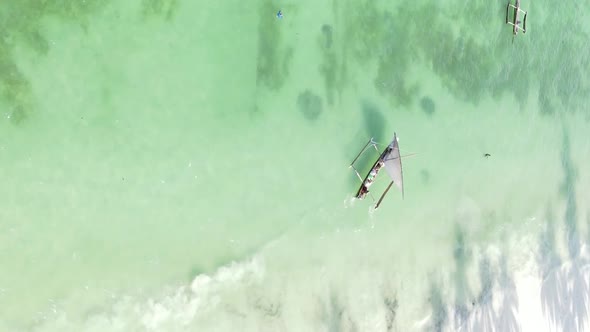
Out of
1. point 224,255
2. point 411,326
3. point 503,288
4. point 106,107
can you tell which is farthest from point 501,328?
point 106,107

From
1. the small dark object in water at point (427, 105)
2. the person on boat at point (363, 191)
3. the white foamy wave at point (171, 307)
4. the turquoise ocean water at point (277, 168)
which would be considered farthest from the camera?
the small dark object in water at point (427, 105)

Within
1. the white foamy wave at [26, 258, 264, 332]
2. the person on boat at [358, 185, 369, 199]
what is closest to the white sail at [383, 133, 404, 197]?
the person on boat at [358, 185, 369, 199]

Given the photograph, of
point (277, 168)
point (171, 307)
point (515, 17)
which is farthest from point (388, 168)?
point (515, 17)

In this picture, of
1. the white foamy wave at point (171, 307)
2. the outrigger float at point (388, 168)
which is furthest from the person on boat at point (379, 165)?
the white foamy wave at point (171, 307)

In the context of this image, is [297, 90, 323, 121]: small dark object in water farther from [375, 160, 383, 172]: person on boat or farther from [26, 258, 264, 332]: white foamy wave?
[26, 258, 264, 332]: white foamy wave

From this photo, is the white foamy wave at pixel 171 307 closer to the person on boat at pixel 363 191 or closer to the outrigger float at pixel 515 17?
the person on boat at pixel 363 191

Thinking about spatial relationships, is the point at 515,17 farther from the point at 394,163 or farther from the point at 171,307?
the point at 171,307

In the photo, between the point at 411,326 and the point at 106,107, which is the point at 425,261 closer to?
the point at 411,326
